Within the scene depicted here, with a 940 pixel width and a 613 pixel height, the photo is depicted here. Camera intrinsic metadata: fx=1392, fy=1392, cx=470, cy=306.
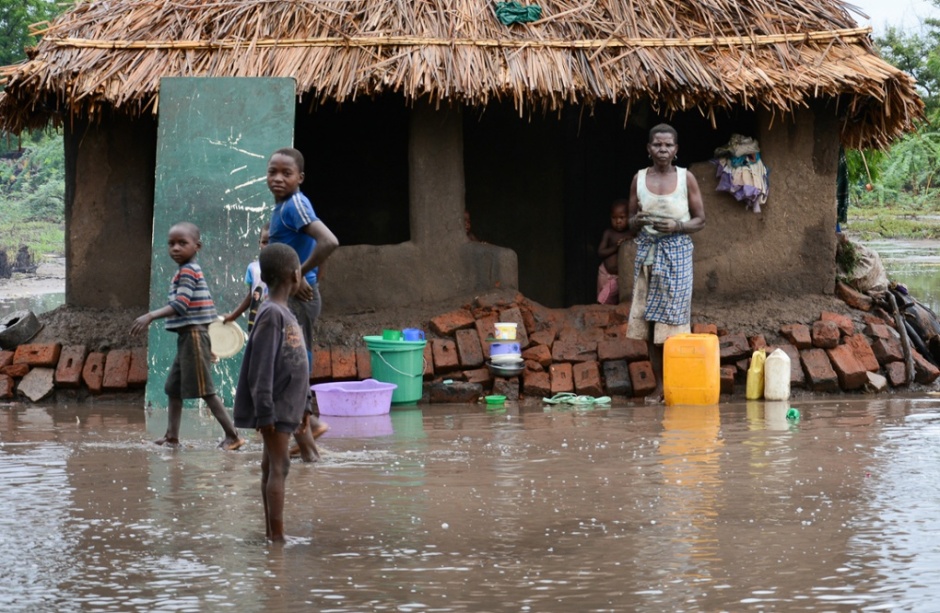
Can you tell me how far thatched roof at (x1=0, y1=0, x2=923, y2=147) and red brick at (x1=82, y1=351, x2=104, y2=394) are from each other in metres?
1.67

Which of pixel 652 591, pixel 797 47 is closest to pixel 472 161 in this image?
pixel 797 47

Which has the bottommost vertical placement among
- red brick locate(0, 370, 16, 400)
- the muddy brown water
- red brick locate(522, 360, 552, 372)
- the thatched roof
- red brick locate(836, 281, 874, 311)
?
the muddy brown water

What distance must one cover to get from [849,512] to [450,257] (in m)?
4.73

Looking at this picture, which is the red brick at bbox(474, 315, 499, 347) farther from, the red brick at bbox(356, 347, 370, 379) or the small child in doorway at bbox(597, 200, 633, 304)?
the small child in doorway at bbox(597, 200, 633, 304)

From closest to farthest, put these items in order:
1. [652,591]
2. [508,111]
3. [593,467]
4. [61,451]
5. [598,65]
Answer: [652,591] < [593,467] < [61,451] < [598,65] < [508,111]

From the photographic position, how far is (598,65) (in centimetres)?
938

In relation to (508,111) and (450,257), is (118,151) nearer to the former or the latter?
(450,257)

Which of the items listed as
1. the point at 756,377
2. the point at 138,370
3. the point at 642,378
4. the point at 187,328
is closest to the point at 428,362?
the point at 642,378

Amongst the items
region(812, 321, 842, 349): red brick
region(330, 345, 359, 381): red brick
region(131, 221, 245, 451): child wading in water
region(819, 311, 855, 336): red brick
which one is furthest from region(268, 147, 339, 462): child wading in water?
region(819, 311, 855, 336): red brick

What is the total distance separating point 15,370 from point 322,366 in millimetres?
2075

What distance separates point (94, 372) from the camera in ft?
30.3

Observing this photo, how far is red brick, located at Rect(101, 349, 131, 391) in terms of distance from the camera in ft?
30.0

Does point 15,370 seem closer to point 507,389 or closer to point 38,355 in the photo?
point 38,355

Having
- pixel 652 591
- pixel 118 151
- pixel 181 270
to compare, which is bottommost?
pixel 652 591
